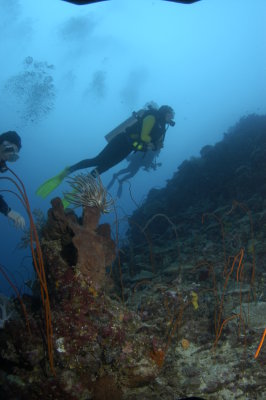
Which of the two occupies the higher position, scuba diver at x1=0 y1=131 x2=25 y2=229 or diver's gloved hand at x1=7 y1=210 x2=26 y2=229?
scuba diver at x1=0 y1=131 x2=25 y2=229

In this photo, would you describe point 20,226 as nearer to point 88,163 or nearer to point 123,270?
point 123,270

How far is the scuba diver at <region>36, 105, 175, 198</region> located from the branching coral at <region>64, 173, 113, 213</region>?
478cm

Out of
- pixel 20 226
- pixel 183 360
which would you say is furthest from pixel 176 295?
pixel 20 226

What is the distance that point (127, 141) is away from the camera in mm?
10734

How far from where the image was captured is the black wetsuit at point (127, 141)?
9977 millimetres

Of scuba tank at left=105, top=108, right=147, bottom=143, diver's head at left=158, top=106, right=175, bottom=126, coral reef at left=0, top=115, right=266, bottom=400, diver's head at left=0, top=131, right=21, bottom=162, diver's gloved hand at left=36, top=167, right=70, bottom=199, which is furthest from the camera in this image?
scuba tank at left=105, top=108, right=147, bottom=143

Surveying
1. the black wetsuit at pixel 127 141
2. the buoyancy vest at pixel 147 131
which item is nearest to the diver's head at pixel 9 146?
the black wetsuit at pixel 127 141

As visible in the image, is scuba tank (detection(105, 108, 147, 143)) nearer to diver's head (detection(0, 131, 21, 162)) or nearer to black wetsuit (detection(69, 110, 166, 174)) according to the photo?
black wetsuit (detection(69, 110, 166, 174))

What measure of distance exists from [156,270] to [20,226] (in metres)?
3.57

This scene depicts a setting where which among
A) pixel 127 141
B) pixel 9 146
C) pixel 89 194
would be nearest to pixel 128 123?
pixel 127 141

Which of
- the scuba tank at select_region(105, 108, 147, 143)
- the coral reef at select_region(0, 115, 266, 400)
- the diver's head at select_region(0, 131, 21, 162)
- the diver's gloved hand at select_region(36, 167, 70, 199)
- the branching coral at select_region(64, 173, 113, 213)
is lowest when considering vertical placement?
the coral reef at select_region(0, 115, 266, 400)

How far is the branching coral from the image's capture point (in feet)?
13.4

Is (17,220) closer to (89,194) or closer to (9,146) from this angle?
(9,146)

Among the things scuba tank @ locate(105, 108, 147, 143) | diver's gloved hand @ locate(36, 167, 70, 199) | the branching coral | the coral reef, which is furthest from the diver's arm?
the coral reef
